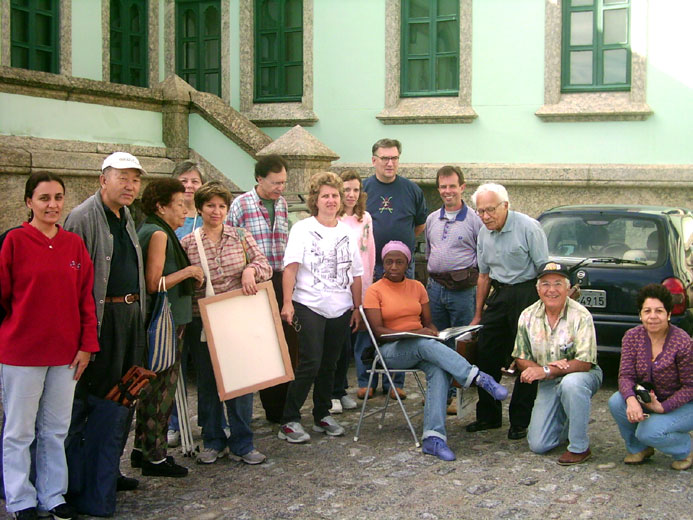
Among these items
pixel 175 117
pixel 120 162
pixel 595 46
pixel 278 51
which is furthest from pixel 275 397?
pixel 278 51

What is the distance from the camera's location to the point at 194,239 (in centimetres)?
638

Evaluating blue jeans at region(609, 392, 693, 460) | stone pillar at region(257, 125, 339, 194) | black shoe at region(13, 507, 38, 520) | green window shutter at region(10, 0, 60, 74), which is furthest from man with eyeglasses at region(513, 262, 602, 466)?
green window shutter at region(10, 0, 60, 74)

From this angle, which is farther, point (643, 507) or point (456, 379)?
point (456, 379)

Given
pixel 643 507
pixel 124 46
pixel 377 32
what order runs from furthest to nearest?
pixel 124 46 < pixel 377 32 < pixel 643 507

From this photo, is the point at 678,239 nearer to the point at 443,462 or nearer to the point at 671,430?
the point at 671,430

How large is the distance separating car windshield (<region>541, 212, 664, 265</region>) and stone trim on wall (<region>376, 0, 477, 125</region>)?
4947 millimetres

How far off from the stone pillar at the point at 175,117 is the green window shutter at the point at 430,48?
318cm

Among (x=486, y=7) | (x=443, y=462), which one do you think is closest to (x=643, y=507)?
(x=443, y=462)

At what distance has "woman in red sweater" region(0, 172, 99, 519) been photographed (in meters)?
5.03

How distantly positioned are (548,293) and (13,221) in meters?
6.72

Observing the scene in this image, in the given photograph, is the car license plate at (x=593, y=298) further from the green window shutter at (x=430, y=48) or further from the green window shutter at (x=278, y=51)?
the green window shutter at (x=278, y=51)

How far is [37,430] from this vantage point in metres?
5.20

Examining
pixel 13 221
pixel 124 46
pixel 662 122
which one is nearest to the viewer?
pixel 13 221

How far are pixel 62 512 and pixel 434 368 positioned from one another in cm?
271
